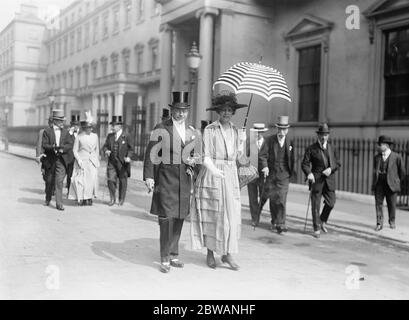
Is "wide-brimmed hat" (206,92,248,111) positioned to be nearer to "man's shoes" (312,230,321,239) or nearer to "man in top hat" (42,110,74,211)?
"man's shoes" (312,230,321,239)

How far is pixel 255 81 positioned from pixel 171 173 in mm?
1945

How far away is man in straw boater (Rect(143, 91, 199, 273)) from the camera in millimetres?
5762

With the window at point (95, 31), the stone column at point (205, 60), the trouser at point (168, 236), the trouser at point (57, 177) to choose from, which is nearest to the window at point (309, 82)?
the stone column at point (205, 60)

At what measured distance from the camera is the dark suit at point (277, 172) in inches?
336

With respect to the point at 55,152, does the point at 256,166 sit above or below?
below

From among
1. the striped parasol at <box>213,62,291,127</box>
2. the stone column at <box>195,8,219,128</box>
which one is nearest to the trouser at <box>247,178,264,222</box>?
the striped parasol at <box>213,62,291,127</box>

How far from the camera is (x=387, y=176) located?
8.89m

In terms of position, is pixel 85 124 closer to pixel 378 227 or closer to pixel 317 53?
pixel 378 227

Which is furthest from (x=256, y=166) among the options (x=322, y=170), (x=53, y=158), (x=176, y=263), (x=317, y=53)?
(x=317, y=53)

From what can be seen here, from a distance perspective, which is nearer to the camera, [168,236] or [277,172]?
[168,236]

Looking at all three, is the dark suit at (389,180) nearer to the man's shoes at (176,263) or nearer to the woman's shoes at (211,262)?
the woman's shoes at (211,262)

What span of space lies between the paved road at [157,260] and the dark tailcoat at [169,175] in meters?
0.68
